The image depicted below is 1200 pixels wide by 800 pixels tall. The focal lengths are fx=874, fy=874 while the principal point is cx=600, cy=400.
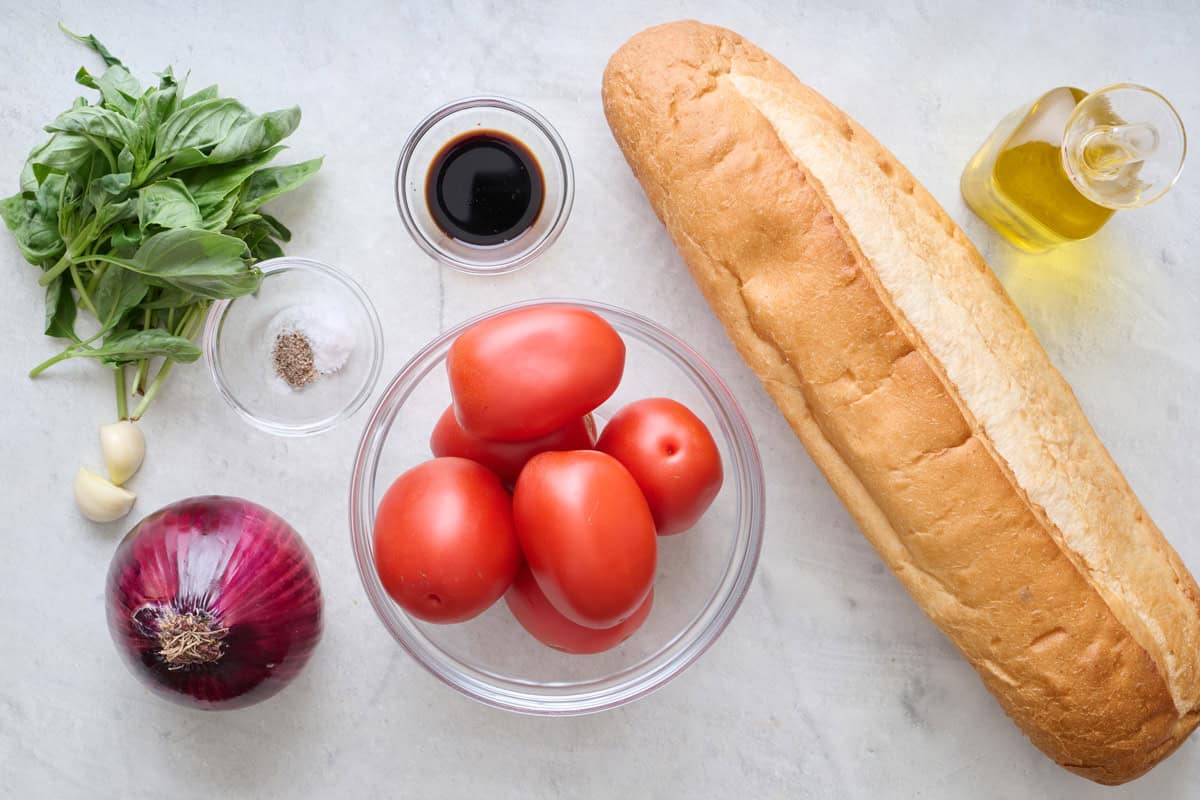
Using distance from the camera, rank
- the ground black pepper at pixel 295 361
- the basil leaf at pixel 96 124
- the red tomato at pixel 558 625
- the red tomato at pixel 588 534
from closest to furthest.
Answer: the red tomato at pixel 588 534
the red tomato at pixel 558 625
the basil leaf at pixel 96 124
the ground black pepper at pixel 295 361

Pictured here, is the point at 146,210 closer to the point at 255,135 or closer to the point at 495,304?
the point at 255,135

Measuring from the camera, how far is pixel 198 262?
49.9 inches

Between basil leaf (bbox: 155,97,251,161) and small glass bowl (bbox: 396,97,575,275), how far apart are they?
0.27 metres

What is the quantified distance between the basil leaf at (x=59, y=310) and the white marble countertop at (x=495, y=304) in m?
0.07

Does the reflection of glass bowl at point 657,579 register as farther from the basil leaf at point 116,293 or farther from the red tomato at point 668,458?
the basil leaf at point 116,293

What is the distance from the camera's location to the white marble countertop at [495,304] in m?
1.45

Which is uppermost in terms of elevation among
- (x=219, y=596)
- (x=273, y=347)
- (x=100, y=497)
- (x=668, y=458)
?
(x=668, y=458)

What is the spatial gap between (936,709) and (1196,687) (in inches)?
14.8

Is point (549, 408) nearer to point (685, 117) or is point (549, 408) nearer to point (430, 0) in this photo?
point (685, 117)

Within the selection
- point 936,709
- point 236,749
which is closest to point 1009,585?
point 936,709

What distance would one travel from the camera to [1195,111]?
1518 mm


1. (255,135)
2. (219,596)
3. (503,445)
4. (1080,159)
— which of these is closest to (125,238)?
(255,135)

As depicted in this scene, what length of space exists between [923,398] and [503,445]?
0.59 m

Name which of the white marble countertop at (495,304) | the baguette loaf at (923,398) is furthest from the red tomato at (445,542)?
the baguette loaf at (923,398)
